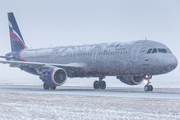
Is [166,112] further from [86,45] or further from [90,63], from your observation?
[86,45]

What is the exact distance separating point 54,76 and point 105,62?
4.44 meters

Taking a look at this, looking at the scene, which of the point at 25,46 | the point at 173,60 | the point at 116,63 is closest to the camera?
the point at 173,60

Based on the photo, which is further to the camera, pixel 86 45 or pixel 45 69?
pixel 86 45

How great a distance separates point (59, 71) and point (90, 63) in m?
2.89

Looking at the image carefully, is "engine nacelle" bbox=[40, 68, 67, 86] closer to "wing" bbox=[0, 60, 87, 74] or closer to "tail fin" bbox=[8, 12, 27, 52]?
"wing" bbox=[0, 60, 87, 74]

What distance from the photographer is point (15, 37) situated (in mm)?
36938

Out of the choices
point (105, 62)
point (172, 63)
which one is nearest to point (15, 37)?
point (105, 62)

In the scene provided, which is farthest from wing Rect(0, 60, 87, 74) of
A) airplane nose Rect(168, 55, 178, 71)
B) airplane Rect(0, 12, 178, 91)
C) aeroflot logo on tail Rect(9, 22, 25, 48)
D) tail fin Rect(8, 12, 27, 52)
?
aeroflot logo on tail Rect(9, 22, 25, 48)

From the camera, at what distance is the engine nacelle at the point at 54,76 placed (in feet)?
81.5

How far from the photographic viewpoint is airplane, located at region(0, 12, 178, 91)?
22.5m

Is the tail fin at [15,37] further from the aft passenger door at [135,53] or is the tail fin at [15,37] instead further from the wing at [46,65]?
the aft passenger door at [135,53]

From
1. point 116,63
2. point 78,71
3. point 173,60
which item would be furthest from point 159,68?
point 78,71

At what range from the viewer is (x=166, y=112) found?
10.8 m

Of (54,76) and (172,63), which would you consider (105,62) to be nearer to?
(54,76)
